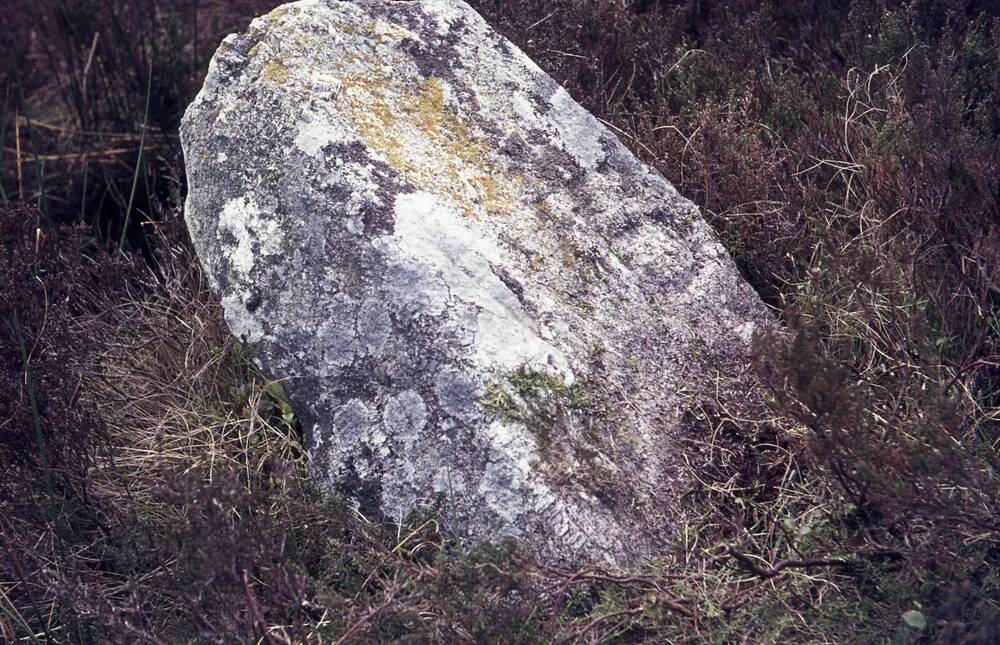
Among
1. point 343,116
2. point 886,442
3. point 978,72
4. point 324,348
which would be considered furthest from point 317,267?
point 978,72

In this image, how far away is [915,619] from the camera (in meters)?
1.94

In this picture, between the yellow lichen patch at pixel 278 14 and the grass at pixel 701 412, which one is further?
the yellow lichen patch at pixel 278 14

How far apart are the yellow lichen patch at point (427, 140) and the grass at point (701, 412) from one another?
658 millimetres

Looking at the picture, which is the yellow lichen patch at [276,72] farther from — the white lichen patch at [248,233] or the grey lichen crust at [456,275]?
the white lichen patch at [248,233]

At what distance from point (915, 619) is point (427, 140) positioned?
1.80 meters

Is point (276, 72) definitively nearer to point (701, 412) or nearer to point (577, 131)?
point (577, 131)

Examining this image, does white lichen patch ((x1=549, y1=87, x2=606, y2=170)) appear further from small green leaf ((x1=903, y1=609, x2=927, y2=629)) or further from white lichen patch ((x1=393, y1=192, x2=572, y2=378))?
small green leaf ((x1=903, y1=609, x2=927, y2=629))

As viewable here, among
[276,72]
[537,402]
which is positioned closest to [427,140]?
[276,72]

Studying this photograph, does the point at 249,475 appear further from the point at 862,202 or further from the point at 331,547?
the point at 862,202

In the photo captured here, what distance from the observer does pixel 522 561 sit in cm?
201

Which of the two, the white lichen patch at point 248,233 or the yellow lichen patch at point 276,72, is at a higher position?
the yellow lichen patch at point 276,72

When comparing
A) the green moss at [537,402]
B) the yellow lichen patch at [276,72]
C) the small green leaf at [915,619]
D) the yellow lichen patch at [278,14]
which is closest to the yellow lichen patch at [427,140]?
the yellow lichen patch at [276,72]

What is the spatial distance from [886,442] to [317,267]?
5.02ft

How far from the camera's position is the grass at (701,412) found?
2018 mm
